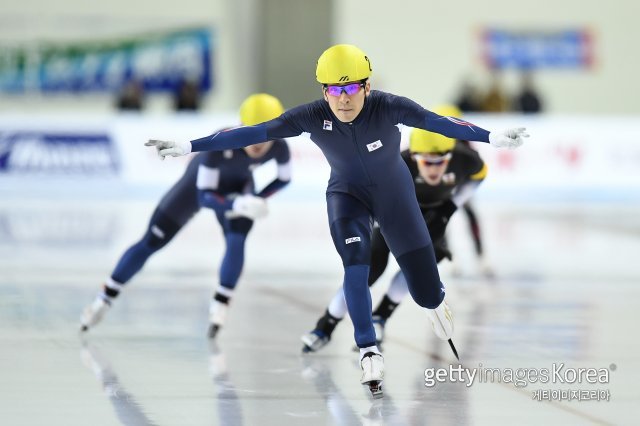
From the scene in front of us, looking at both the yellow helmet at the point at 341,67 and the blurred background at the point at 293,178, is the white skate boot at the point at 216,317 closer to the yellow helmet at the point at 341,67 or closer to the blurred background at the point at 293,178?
the blurred background at the point at 293,178

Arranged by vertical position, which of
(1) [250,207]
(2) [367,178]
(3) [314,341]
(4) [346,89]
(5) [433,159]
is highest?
(4) [346,89]

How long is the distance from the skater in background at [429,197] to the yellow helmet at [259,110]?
2.90 ft

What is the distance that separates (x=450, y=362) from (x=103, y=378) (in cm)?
195

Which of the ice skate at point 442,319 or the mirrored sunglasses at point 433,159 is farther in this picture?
the mirrored sunglasses at point 433,159

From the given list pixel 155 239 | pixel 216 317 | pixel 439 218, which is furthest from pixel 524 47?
pixel 216 317

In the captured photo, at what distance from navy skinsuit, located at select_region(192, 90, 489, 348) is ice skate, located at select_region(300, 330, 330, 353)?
1028 mm

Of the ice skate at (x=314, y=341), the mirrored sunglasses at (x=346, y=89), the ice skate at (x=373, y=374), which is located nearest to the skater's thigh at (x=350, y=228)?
the ice skate at (x=373, y=374)

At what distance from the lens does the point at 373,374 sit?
5504mm

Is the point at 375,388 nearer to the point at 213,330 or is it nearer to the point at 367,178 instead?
the point at 367,178

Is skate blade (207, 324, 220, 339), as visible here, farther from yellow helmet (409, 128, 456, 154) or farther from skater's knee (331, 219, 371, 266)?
skater's knee (331, 219, 371, 266)

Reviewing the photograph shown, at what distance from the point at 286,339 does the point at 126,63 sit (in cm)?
1642

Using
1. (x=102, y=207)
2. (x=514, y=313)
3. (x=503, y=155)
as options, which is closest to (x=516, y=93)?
(x=503, y=155)

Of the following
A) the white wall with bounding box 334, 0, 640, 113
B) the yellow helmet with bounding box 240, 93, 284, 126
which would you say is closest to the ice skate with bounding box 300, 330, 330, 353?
the yellow helmet with bounding box 240, 93, 284, 126
